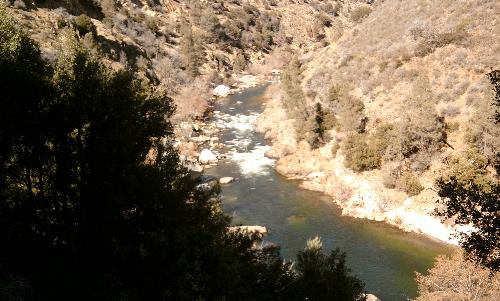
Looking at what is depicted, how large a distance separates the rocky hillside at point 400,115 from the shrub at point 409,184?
0.11 metres

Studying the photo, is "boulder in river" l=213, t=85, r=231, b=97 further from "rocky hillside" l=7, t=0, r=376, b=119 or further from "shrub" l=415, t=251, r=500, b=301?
"shrub" l=415, t=251, r=500, b=301

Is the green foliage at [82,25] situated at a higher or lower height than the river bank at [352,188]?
higher

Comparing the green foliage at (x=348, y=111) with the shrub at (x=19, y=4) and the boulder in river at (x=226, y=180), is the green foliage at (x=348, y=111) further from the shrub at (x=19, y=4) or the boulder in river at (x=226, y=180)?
the shrub at (x=19, y=4)

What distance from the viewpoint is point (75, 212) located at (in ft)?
72.9

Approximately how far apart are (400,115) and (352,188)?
11606 mm

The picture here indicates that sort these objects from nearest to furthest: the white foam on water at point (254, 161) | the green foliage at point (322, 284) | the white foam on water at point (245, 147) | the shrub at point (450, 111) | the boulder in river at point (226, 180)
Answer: the green foliage at point (322, 284)
the shrub at point (450, 111)
the boulder in river at point (226, 180)
the white foam on water at point (254, 161)
the white foam on water at point (245, 147)

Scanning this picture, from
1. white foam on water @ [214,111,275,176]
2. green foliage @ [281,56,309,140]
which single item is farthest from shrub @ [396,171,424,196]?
white foam on water @ [214,111,275,176]

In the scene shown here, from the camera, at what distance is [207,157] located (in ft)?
203

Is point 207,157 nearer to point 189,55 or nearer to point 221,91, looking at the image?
point 221,91

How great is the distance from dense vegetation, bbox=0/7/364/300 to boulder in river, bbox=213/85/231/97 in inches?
2999

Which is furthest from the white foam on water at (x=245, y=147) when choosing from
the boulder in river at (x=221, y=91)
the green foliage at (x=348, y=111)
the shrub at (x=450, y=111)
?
the shrub at (x=450, y=111)

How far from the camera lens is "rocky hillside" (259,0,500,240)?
1847 inches

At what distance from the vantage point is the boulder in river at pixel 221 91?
101 meters

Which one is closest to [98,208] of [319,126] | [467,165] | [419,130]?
[467,165]
